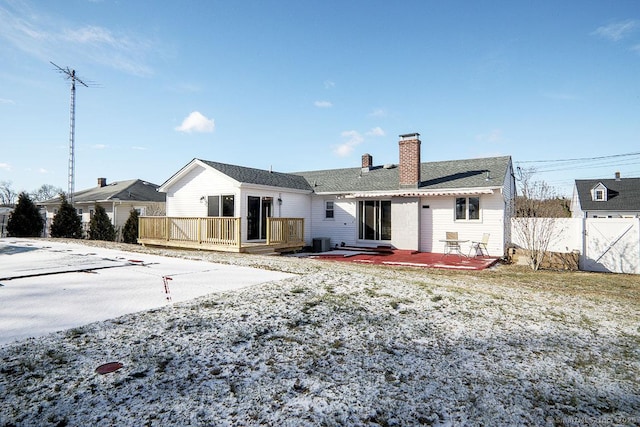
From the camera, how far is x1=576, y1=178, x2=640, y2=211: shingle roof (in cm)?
3058

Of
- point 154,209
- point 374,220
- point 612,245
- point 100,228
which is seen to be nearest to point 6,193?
point 154,209

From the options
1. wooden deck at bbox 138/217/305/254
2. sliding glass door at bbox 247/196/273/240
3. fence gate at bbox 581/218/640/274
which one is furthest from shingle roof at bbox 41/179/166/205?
fence gate at bbox 581/218/640/274

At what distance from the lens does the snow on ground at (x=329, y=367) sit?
2316mm

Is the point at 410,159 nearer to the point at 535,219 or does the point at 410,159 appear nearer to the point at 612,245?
the point at 535,219

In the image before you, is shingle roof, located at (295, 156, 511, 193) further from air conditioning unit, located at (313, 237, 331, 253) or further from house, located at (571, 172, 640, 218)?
house, located at (571, 172, 640, 218)

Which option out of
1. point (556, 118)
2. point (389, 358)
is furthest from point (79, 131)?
point (556, 118)

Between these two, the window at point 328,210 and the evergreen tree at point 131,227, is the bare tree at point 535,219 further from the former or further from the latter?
the evergreen tree at point 131,227

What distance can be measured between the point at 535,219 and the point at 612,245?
260 centimetres

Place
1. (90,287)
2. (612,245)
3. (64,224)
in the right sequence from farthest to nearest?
(64,224), (612,245), (90,287)

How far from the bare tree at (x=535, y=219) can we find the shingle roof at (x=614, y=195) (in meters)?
24.6

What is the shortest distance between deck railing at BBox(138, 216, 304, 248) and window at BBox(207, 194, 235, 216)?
1172mm

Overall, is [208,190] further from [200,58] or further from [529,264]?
[529,264]

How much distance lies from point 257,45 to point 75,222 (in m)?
16.9

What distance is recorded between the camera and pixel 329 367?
3047 millimetres
